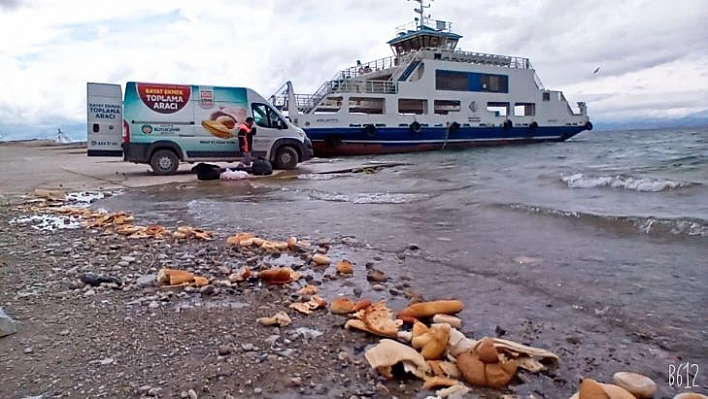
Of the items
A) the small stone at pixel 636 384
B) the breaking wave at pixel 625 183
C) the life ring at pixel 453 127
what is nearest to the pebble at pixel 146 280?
the small stone at pixel 636 384

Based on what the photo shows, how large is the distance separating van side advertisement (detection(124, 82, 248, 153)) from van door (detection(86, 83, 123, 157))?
1.90 ft

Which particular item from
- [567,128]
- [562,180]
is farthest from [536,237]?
[567,128]

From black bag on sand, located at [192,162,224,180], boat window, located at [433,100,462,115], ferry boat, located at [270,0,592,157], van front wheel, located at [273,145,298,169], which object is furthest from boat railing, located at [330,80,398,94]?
black bag on sand, located at [192,162,224,180]

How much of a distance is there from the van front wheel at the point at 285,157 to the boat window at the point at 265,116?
0.82 metres

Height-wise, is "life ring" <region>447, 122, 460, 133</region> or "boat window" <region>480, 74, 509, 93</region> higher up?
"boat window" <region>480, 74, 509, 93</region>

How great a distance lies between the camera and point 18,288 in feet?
13.3

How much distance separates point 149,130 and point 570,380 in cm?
1400

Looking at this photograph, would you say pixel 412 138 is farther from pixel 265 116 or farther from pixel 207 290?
pixel 207 290

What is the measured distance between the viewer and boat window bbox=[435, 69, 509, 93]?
31.3 meters

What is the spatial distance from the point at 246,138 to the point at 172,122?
207 cm

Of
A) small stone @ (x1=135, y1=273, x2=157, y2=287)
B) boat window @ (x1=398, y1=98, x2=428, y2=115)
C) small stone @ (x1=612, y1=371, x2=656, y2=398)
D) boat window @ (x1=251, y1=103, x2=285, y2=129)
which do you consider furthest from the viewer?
boat window @ (x1=398, y1=98, x2=428, y2=115)

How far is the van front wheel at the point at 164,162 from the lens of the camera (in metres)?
15.0

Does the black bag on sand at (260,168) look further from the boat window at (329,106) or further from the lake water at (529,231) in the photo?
the boat window at (329,106)

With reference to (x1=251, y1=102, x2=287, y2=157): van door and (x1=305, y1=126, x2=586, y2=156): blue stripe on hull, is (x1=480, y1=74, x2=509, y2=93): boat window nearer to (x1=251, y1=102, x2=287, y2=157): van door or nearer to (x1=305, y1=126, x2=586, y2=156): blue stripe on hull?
(x1=305, y1=126, x2=586, y2=156): blue stripe on hull
